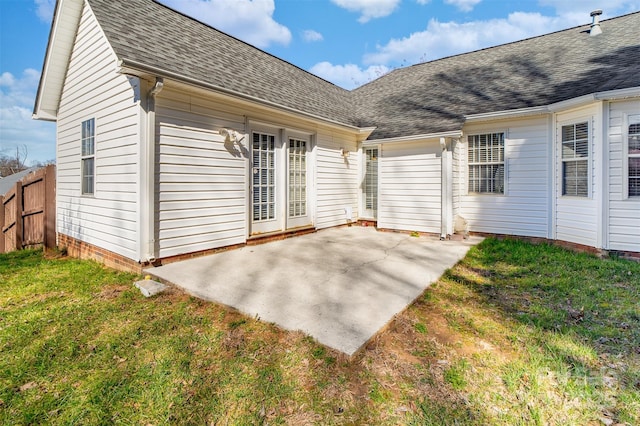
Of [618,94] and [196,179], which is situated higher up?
[618,94]

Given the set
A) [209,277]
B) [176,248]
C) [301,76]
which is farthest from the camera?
[301,76]

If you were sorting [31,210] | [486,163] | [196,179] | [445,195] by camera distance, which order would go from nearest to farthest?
[196,179], [31,210], [445,195], [486,163]

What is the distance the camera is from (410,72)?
11.5m

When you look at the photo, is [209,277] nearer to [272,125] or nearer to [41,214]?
[272,125]

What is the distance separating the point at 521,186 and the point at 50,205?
10750 millimetres

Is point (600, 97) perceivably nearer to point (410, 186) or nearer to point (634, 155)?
point (634, 155)

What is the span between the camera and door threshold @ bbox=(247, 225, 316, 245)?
20.6ft

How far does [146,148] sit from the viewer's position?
452cm

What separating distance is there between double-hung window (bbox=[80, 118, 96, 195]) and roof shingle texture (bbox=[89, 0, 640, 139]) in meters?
2.00

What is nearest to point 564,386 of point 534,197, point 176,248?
point 176,248

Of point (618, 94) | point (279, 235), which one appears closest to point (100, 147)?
point (279, 235)

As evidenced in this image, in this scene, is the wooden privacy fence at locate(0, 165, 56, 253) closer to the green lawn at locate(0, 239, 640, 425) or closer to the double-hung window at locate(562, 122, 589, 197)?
the green lawn at locate(0, 239, 640, 425)

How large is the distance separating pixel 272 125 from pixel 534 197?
19.8ft

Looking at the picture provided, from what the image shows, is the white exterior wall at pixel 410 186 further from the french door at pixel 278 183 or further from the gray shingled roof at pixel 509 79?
the french door at pixel 278 183
